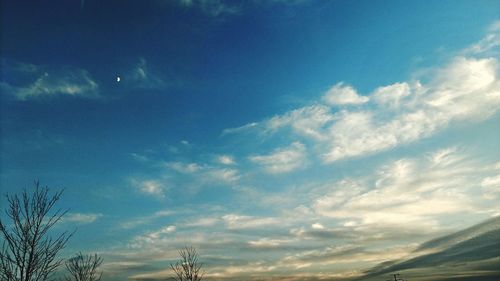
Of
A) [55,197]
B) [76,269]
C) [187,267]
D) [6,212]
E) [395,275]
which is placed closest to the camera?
[6,212]

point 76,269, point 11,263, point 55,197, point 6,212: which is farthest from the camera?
point 76,269

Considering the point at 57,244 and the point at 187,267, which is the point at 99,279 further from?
the point at 57,244

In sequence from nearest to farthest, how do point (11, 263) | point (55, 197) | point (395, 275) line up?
1. point (11, 263)
2. point (55, 197)
3. point (395, 275)

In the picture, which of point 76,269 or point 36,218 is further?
point 76,269

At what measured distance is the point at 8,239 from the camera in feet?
37.7

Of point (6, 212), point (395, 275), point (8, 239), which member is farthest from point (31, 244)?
point (395, 275)

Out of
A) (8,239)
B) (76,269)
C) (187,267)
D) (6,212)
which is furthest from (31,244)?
(187,267)

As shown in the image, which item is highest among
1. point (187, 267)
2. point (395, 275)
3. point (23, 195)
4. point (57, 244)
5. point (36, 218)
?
point (23, 195)

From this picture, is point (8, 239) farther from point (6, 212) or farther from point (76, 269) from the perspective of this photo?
point (76, 269)

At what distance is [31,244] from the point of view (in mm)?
11656

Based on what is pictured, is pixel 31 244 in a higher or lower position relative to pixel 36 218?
lower

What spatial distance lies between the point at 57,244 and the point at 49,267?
77 cm

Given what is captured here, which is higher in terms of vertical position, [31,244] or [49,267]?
[31,244]

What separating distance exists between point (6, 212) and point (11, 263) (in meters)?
1.83
